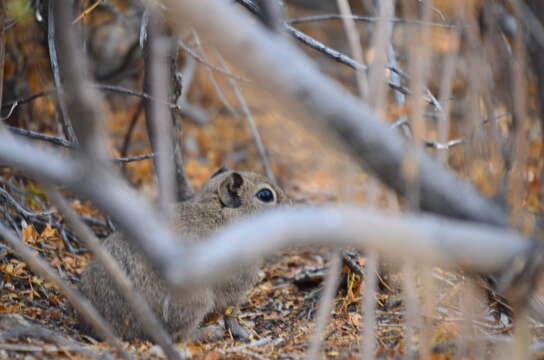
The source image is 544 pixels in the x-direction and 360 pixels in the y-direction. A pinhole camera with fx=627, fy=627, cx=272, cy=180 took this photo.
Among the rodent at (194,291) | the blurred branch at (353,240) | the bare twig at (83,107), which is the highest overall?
the bare twig at (83,107)

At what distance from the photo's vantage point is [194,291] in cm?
304

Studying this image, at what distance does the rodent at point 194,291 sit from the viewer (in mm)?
3455

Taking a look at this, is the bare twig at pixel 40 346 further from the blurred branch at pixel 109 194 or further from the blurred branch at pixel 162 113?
the blurred branch at pixel 109 194

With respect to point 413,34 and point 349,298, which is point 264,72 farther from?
point 349,298

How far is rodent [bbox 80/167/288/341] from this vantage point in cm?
346

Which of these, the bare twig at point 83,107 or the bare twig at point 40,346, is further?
the bare twig at point 40,346

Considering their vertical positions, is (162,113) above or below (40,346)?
above

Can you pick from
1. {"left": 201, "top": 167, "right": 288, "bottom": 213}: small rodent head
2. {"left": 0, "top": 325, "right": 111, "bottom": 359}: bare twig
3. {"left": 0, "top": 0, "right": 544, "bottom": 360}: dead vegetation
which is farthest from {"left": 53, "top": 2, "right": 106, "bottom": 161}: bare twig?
{"left": 201, "top": 167, "right": 288, "bottom": 213}: small rodent head

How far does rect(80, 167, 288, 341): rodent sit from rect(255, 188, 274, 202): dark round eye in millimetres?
36

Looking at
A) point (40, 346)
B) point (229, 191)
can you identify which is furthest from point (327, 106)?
point (229, 191)

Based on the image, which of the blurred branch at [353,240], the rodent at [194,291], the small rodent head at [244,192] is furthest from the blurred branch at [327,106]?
the small rodent head at [244,192]

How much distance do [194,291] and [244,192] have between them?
1392 mm

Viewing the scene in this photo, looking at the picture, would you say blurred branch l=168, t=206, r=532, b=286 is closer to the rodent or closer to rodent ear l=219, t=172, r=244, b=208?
the rodent

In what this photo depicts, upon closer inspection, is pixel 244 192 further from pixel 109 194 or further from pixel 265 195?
pixel 109 194
